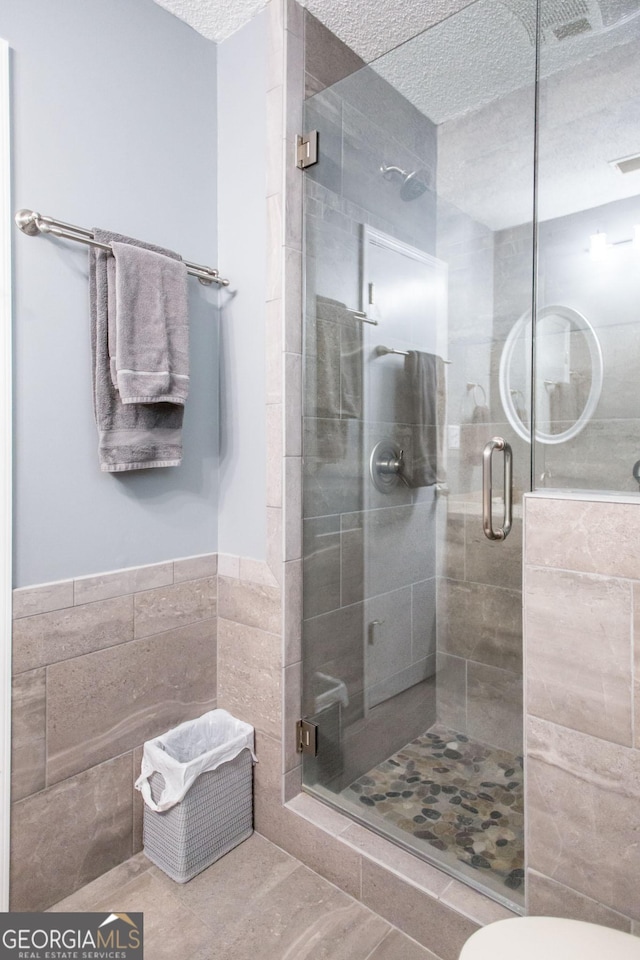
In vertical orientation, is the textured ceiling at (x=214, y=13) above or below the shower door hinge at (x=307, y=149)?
above

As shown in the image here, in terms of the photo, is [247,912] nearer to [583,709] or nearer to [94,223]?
[583,709]

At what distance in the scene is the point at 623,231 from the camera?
1.29 meters

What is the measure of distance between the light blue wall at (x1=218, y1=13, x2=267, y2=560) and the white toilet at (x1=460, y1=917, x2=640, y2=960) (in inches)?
43.3

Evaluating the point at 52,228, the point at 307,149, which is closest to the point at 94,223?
the point at 52,228

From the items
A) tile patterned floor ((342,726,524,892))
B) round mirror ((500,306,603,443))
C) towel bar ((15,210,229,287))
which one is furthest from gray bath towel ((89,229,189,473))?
tile patterned floor ((342,726,524,892))

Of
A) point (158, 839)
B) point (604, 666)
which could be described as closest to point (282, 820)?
point (158, 839)

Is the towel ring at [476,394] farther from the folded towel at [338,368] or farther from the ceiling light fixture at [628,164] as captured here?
the ceiling light fixture at [628,164]

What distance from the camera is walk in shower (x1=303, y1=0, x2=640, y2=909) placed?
1.31 meters

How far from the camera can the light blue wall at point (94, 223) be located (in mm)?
1425

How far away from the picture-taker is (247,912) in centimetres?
146

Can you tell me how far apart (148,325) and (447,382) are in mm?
836
